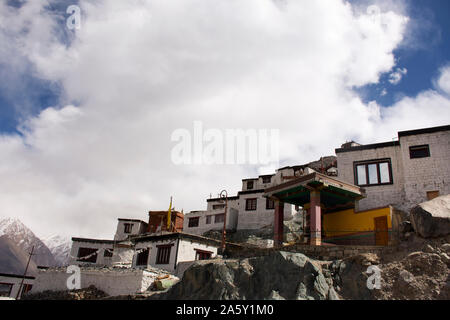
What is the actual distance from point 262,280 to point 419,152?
1830cm

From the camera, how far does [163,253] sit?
37438 millimetres

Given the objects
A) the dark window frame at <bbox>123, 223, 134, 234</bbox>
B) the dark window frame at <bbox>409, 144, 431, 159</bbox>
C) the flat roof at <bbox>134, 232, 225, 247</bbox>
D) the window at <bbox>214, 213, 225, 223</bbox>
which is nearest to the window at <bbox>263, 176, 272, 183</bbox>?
the window at <bbox>214, 213, 225, 223</bbox>

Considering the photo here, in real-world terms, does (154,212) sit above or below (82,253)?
above

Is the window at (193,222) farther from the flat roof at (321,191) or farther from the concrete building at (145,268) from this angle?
the flat roof at (321,191)

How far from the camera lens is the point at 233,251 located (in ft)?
90.9

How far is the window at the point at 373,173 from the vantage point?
31.0m

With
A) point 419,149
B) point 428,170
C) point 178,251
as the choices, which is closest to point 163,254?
point 178,251

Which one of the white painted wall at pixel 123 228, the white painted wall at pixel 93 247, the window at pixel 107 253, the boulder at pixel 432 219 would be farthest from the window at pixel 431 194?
the white painted wall at pixel 123 228

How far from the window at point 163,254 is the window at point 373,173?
19.4 meters

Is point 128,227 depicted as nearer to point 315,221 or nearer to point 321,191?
point 321,191
